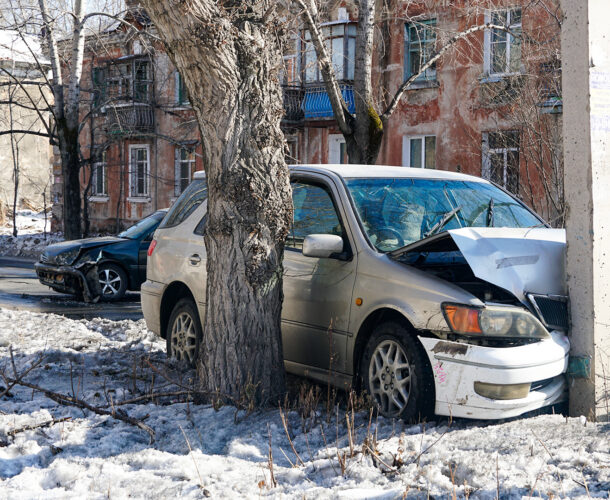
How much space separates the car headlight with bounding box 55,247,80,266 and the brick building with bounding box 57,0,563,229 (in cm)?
684

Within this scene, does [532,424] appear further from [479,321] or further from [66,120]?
[66,120]

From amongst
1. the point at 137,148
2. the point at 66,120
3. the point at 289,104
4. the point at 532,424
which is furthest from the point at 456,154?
the point at 532,424

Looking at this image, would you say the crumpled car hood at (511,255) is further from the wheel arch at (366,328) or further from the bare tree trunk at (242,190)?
the bare tree trunk at (242,190)

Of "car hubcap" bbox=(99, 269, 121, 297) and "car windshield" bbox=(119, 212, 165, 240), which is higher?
"car windshield" bbox=(119, 212, 165, 240)

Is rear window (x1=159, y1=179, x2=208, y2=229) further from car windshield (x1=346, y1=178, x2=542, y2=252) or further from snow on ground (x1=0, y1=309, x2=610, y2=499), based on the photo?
snow on ground (x1=0, y1=309, x2=610, y2=499)

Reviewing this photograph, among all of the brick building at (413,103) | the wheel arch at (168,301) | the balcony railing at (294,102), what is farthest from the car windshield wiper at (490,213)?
the balcony railing at (294,102)

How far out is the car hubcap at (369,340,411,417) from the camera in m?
5.15

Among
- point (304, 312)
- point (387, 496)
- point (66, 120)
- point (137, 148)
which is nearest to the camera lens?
point (387, 496)

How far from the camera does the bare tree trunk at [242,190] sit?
5512mm

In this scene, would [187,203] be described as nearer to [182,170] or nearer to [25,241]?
[25,241]

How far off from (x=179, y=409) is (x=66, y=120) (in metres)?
18.1

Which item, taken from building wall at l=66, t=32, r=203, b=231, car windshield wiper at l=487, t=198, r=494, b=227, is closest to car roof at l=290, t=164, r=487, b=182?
car windshield wiper at l=487, t=198, r=494, b=227

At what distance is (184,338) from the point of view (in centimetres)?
725

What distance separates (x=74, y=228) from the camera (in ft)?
73.5
